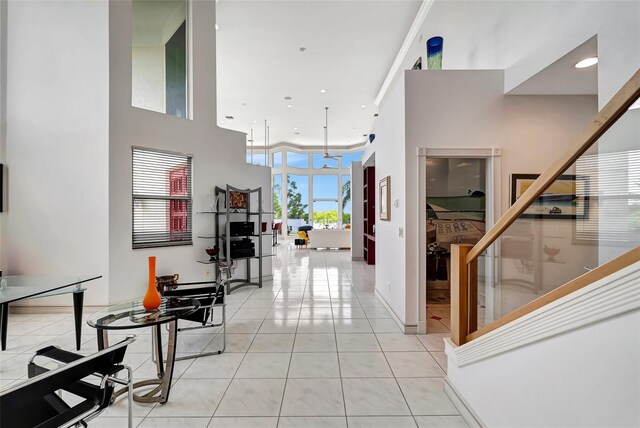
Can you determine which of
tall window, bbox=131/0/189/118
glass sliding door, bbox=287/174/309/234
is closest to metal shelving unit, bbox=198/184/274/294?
tall window, bbox=131/0/189/118

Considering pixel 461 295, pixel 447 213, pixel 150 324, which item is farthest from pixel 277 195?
pixel 461 295

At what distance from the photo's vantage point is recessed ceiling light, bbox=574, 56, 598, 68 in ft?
8.55

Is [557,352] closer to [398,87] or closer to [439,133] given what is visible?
[439,133]

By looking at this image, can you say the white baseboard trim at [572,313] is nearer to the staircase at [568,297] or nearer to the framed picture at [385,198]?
the staircase at [568,297]

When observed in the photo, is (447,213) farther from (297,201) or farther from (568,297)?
(297,201)

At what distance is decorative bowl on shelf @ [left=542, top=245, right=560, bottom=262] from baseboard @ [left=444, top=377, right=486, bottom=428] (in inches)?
44.3

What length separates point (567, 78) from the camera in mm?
2969

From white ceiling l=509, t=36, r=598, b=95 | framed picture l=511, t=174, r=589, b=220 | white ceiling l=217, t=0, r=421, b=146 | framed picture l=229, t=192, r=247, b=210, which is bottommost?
framed picture l=511, t=174, r=589, b=220

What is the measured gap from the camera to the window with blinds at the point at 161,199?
4453 millimetres

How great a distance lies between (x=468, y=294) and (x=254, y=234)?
171 inches

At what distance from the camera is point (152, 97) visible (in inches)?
185

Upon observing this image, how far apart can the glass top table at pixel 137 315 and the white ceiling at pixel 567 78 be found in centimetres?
391

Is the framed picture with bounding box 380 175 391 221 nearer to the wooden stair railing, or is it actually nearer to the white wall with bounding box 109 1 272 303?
the wooden stair railing

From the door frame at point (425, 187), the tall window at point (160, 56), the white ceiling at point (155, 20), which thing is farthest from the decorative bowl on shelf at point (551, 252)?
the white ceiling at point (155, 20)
